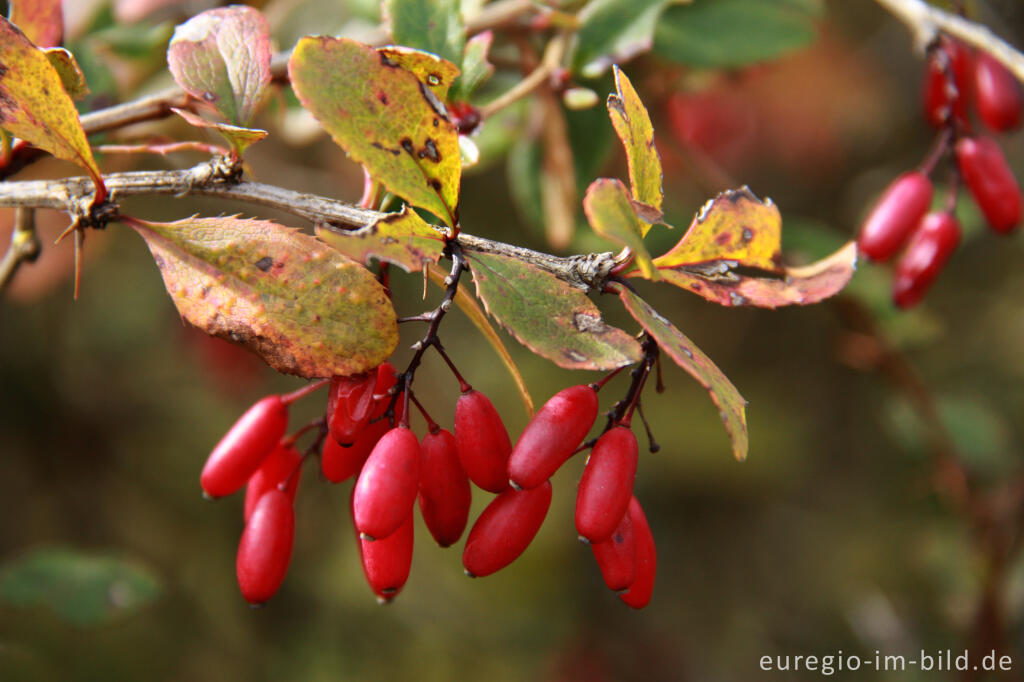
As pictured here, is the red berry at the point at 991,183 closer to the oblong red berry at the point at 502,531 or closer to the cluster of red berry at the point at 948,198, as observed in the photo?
the cluster of red berry at the point at 948,198

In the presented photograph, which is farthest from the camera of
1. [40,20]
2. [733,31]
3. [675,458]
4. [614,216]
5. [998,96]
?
[675,458]

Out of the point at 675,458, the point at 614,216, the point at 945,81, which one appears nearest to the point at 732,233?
the point at 614,216

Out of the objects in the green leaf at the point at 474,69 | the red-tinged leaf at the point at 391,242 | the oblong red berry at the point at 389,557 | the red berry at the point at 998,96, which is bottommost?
the oblong red berry at the point at 389,557

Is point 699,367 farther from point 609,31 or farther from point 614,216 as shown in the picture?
point 609,31

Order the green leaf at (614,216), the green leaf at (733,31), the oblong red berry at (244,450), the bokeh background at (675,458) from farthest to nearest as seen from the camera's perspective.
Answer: the bokeh background at (675,458)
the green leaf at (733,31)
the oblong red berry at (244,450)
the green leaf at (614,216)

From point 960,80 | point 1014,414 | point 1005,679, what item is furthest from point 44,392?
point 1014,414

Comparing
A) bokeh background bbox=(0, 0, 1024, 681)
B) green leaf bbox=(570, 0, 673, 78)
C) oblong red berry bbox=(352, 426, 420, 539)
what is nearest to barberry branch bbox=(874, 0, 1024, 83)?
green leaf bbox=(570, 0, 673, 78)

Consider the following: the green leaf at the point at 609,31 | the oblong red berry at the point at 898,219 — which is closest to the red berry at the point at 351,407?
the green leaf at the point at 609,31
